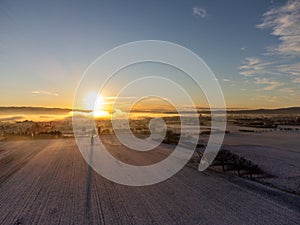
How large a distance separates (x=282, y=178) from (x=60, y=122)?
6958 centimetres

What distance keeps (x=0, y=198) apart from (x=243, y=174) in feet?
39.9

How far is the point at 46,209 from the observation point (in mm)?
9633

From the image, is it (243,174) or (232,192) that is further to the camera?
(243,174)

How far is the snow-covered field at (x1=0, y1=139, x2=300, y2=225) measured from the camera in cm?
873

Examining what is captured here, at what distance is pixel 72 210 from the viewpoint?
950 cm

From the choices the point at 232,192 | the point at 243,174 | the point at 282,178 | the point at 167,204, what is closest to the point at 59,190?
the point at 167,204

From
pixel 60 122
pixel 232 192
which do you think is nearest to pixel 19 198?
pixel 232 192

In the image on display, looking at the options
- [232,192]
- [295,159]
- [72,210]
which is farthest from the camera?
[295,159]

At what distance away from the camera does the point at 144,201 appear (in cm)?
1051

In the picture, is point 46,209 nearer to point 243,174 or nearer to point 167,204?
point 167,204

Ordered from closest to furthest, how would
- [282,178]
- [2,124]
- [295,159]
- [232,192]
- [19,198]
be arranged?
[19,198] < [232,192] < [282,178] < [295,159] < [2,124]

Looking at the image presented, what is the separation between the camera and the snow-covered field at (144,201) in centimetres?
873

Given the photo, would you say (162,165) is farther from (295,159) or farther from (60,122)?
(60,122)

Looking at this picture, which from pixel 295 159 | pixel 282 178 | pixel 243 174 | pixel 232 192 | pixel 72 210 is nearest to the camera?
pixel 72 210
